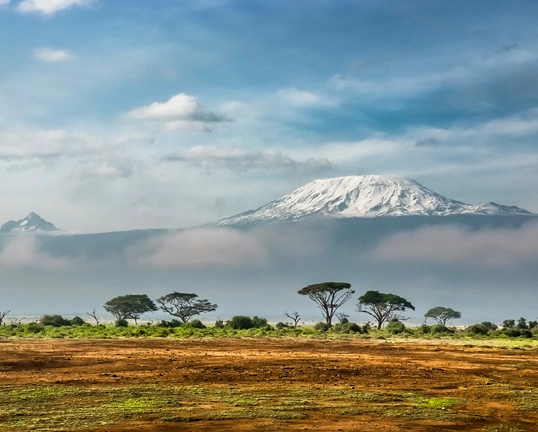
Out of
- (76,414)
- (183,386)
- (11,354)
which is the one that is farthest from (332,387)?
(11,354)

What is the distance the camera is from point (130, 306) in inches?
4665

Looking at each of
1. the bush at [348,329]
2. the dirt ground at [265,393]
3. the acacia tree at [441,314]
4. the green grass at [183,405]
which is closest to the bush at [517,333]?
the bush at [348,329]

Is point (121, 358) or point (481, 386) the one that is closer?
point (481, 386)

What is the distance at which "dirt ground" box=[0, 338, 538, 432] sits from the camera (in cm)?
1617

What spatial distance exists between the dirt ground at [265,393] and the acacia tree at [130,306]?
3400 inches

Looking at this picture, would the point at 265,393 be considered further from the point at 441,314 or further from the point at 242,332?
the point at 441,314

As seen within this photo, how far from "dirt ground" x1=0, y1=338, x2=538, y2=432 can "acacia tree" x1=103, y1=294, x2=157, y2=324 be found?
283 ft

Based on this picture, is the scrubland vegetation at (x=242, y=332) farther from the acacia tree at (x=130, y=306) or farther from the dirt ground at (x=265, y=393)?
the acacia tree at (x=130, y=306)

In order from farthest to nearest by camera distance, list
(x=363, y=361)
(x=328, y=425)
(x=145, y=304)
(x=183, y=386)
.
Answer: (x=145, y=304)
(x=363, y=361)
(x=183, y=386)
(x=328, y=425)

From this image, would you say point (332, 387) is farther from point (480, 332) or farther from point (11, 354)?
point (480, 332)

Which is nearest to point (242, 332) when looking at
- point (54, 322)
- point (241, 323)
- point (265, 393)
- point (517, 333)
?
point (241, 323)

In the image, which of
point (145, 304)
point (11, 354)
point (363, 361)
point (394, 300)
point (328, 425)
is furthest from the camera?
point (145, 304)

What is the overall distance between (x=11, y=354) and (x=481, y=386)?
874 inches

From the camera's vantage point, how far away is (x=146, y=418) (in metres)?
16.4
